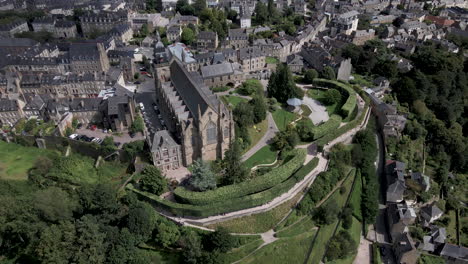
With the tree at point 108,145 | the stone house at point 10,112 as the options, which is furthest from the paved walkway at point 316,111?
the stone house at point 10,112

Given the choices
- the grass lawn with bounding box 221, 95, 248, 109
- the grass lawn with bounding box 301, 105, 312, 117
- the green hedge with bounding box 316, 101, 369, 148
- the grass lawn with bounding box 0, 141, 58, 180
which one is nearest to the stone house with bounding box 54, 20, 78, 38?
the grass lawn with bounding box 0, 141, 58, 180

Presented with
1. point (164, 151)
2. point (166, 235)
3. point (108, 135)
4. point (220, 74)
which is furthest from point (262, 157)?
point (108, 135)

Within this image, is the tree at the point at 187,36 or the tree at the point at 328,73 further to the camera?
the tree at the point at 187,36

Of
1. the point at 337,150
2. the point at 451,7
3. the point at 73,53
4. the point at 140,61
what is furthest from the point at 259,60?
the point at 451,7

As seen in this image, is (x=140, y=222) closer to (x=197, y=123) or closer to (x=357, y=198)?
(x=197, y=123)

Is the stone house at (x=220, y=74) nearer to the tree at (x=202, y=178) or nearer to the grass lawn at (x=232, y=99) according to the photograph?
the grass lawn at (x=232, y=99)

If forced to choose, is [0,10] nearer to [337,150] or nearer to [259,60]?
[259,60]

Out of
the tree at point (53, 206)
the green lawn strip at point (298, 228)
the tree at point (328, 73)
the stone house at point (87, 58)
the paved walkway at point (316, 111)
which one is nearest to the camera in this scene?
the tree at point (53, 206)
